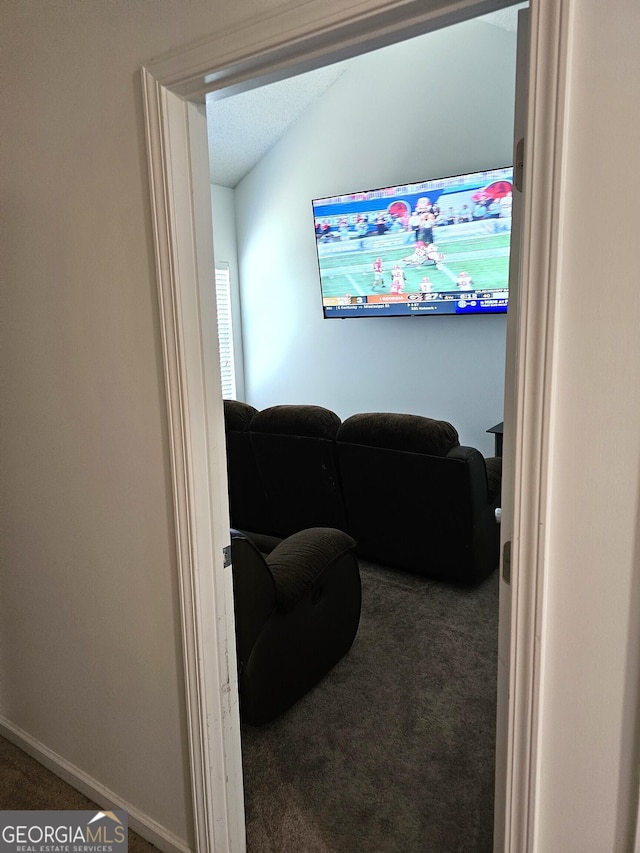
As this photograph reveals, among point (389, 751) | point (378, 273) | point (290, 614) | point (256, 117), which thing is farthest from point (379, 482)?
point (256, 117)

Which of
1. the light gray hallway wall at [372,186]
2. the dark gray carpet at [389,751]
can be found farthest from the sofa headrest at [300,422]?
the light gray hallway wall at [372,186]

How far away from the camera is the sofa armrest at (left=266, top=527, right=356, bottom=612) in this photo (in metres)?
2.19

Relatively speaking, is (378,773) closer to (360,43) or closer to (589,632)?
(589,632)

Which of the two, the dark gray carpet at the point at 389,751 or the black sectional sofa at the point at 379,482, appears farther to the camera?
the black sectional sofa at the point at 379,482

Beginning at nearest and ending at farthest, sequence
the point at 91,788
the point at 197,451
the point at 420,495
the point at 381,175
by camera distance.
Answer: the point at 197,451 < the point at 91,788 < the point at 420,495 < the point at 381,175

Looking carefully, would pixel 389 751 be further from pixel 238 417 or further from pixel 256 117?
pixel 256 117

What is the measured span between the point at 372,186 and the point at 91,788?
14.1 ft

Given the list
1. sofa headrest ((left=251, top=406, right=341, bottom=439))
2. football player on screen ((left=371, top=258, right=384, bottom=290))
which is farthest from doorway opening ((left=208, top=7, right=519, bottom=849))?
sofa headrest ((left=251, top=406, right=341, bottom=439))

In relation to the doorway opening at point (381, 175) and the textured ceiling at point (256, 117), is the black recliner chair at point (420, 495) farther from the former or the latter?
the textured ceiling at point (256, 117)

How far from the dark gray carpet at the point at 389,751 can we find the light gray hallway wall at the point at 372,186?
2267 millimetres

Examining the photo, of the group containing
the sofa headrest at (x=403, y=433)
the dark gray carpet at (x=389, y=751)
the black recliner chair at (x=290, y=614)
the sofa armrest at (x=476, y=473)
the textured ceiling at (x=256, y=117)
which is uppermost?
the textured ceiling at (x=256, y=117)

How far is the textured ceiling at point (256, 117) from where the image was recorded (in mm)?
4699

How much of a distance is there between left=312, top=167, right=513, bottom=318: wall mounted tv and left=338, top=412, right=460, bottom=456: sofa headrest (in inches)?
66.3

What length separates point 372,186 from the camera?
495 cm
